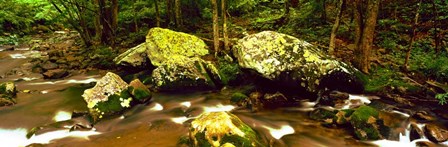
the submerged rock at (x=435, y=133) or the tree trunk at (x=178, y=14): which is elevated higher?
the tree trunk at (x=178, y=14)

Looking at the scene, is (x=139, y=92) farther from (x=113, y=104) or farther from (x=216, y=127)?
(x=216, y=127)

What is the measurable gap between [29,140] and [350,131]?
692cm

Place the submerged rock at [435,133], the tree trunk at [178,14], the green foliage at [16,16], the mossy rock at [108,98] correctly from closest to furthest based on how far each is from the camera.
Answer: the submerged rock at [435,133]
the mossy rock at [108,98]
the tree trunk at [178,14]
the green foliage at [16,16]

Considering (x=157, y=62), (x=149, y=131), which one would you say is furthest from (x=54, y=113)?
(x=157, y=62)

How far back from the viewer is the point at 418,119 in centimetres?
764

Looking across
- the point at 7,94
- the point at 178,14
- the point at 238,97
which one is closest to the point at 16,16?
the point at 178,14

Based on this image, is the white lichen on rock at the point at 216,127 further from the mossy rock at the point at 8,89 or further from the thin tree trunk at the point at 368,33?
the mossy rock at the point at 8,89

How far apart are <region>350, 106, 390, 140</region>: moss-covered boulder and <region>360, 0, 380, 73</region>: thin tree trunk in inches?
114

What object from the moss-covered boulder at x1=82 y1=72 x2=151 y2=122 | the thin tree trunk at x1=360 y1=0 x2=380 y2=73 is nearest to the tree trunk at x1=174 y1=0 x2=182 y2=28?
the moss-covered boulder at x1=82 y1=72 x2=151 y2=122

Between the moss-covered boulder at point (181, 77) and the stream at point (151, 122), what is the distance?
32 cm

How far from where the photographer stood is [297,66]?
873 cm

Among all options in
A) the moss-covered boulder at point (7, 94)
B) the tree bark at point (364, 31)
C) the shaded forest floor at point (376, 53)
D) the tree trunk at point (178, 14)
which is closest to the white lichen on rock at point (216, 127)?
the shaded forest floor at point (376, 53)

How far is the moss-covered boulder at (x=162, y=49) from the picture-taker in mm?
12125

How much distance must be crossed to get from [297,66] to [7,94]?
8.40 m
